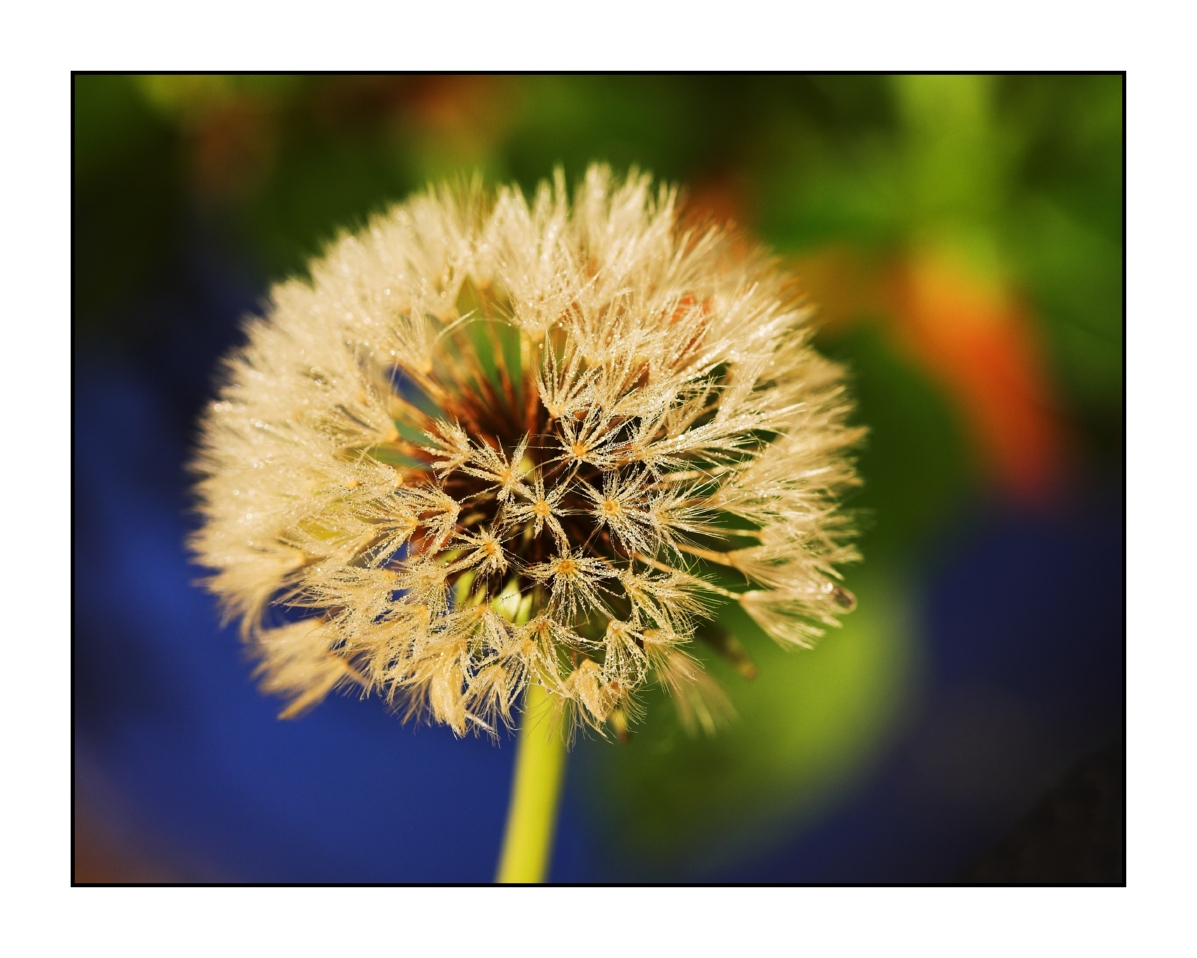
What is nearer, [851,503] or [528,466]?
[528,466]

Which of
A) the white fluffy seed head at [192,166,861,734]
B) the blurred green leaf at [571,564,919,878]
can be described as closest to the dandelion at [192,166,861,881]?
the white fluffy seed head at [192,166,861,734]

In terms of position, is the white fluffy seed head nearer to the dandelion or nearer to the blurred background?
the dandelion

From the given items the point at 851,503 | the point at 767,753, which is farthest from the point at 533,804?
the point at 851,503

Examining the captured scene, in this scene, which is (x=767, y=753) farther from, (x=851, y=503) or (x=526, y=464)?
(x=526, y=464)

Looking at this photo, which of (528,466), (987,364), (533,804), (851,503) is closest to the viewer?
(528,466)

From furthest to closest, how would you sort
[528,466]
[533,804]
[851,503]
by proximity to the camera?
[851,503] < [533,804] < [528,466]

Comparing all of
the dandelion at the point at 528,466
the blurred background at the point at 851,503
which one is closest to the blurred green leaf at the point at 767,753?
the blurred background at the point at 851,503
